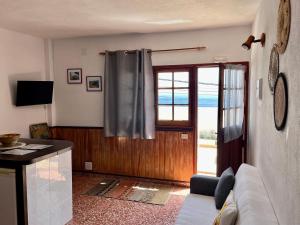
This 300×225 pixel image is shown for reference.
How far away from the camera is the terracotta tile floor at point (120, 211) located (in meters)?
3.15

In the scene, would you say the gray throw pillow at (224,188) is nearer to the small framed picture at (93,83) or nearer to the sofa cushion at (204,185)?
the sofa cushion at (204,185)

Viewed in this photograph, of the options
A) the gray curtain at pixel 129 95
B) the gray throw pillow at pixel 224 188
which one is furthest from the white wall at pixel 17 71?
the gray throw pillow at pixel 224 188

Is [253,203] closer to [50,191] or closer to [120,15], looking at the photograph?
[50,191]

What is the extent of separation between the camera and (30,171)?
2455 millimetres

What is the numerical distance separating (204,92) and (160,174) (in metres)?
1.60

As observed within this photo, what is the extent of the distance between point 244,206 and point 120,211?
2.03 m

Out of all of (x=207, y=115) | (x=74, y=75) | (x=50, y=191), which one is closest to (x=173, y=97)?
(x=207, y=115)

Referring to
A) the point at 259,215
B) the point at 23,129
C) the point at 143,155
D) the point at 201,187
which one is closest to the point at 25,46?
the point at 23,129

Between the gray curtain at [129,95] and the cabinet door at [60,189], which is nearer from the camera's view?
the cabinet door at [60,189]

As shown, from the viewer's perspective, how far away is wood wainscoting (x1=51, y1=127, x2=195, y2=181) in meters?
4.31

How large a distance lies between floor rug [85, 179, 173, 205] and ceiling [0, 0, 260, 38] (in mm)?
2517

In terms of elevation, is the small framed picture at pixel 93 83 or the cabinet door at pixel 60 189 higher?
the small framed picture at pixel 93 83

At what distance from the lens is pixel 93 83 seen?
473 cm

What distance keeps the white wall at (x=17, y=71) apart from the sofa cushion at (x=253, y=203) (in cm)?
353
